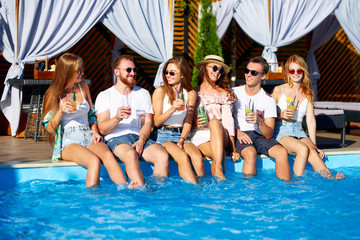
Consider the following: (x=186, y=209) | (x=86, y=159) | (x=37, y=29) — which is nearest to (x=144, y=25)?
(x=37, y=29)

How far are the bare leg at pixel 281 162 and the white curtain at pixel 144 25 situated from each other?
3.84 m

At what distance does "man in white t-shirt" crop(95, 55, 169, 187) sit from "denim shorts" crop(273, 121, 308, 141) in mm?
1277

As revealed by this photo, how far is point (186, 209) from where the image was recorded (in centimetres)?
338

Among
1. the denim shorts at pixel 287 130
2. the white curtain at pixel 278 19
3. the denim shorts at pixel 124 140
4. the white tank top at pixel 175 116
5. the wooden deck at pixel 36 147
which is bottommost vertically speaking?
the wooden deck at pixel 36 147

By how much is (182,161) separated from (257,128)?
99cm

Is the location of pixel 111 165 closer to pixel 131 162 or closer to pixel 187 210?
pixel 131 162

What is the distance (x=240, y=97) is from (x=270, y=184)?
943 millimetres

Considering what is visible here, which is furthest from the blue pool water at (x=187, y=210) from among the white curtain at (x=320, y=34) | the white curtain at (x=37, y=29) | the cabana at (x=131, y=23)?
the white curtain at (x=320, y=34)

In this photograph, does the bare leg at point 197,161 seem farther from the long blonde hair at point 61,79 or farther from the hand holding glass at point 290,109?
the long blonde hair at point 61,79

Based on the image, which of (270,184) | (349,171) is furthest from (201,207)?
Answer: (349,171)

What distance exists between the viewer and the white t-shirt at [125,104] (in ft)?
13.3

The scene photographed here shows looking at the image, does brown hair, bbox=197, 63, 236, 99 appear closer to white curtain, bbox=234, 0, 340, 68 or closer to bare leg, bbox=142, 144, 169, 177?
bare leg, bbox=142, 144, 169, 177

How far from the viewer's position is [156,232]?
2926 millimetres

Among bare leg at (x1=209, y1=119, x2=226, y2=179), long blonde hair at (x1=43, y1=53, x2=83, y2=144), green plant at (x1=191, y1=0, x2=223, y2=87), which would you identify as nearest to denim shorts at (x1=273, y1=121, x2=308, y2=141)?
bare leg at (x1=209, y1=119, x2=226, y2=179)
